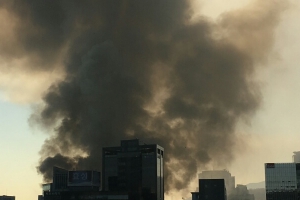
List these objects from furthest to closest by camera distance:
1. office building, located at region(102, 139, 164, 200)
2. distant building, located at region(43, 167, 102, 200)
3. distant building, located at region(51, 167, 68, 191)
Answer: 1. office building, located at region(102, 139, 164, 200)
2. distant building, located at region(51, 167, 68, 191)
3. distant building, located at region(43, 167, 102, 200)

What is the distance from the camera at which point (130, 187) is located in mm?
187000

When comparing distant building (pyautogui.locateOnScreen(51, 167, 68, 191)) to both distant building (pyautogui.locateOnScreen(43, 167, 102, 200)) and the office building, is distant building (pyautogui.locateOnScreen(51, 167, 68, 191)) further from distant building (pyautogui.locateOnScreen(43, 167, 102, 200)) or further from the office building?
the office building

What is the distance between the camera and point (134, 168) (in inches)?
7367

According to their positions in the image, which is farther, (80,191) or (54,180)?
(54,180)

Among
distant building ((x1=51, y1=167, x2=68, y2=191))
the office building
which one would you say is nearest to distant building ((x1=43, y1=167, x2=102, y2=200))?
distant building ((x1=51, y1=167, x2=68, y2=191))

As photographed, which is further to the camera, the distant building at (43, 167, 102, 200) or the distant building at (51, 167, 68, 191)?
the distant building at (51, 167, 68, 191)

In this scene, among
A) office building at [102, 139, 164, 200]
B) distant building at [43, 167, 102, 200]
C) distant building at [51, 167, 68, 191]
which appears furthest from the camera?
office building at [102, 139, 164, 200]

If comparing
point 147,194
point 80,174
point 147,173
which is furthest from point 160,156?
point 80,174

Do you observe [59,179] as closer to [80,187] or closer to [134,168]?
[80,187]

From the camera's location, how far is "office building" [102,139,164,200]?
7313 inches

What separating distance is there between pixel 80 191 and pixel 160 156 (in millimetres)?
40907

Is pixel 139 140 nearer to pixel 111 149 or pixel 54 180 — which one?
pixel 111 149

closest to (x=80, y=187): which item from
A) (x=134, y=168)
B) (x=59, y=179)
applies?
(x=59, y=179)

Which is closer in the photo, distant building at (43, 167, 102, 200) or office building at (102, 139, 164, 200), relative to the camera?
distant building at (43, 167, 102, 200)
